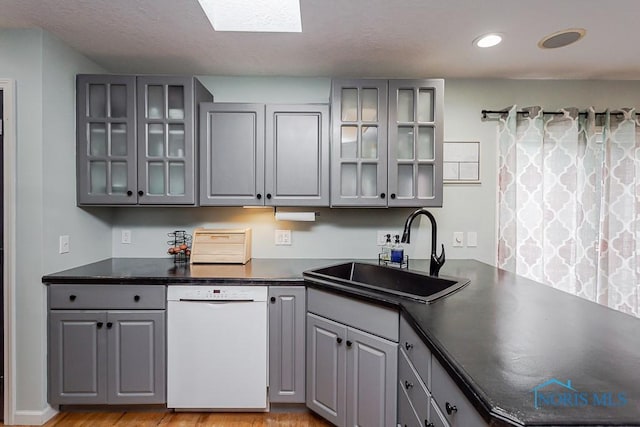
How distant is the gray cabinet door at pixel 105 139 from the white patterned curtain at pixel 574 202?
274 cm

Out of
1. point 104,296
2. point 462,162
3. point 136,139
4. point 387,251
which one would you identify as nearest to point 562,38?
point 462,162

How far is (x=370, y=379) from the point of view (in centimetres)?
165

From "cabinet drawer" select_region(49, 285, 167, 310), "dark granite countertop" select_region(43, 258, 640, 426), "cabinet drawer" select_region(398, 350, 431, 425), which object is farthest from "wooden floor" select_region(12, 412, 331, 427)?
"dark granite countertop" select_region(43, 258, 640, 426)

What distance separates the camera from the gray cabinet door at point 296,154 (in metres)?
2.29

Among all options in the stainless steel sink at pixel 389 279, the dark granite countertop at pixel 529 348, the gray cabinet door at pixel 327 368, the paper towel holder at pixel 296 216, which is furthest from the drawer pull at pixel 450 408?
the paper towel holder at pixel 296 216

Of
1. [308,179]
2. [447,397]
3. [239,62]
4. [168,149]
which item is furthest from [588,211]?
[168,149]

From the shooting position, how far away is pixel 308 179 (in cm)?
232

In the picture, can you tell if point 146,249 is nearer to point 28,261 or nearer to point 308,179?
point 28,261

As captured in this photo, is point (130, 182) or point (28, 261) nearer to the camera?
point (28, 261)

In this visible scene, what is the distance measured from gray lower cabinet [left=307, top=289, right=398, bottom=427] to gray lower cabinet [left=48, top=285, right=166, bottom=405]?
94cm

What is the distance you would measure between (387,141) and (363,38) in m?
0.66

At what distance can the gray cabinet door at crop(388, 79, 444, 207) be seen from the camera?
2250 millimetres

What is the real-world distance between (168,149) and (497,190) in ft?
8.26

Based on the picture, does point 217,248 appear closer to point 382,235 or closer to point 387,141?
point 382,235
